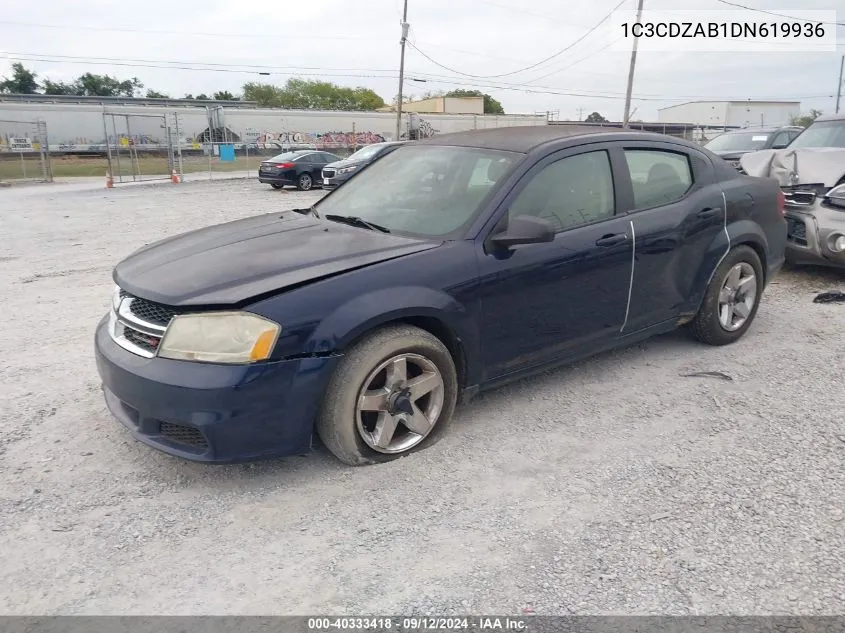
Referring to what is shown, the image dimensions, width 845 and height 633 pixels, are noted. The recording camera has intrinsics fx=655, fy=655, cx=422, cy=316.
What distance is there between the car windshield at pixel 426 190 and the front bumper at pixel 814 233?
4477 millimetres

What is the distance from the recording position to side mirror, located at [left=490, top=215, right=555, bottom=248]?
11.1 feet

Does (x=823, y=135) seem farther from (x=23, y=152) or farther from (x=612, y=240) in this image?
(x=23, y=152)

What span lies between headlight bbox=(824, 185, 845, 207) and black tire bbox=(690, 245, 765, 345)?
2.29 metres

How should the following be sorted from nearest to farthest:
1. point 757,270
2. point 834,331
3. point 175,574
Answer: point 175,574, point 757,270, point 834,331

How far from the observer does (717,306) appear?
475 centimetres

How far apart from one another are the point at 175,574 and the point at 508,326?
1.99 meters

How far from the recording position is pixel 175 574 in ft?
8.16

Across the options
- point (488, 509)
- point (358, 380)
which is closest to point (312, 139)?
point (358, 380)

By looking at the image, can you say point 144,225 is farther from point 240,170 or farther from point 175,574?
point 240,170

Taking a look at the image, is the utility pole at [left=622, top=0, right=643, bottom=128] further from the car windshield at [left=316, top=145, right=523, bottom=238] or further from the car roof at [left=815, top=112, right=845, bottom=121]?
the car windshield at [left=316, top=145, right=523, bottom=238]

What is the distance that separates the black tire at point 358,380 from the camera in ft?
9.90

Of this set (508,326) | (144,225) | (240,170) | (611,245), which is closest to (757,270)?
(611,245)

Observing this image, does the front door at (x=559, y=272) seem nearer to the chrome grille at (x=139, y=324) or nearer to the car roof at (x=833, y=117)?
the chrome grille at (x=139, y=324)

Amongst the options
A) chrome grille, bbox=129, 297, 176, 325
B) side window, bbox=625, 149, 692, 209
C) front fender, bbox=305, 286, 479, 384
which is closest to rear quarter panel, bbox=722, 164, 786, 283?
side window, bbox=625, 149, 692, 209
